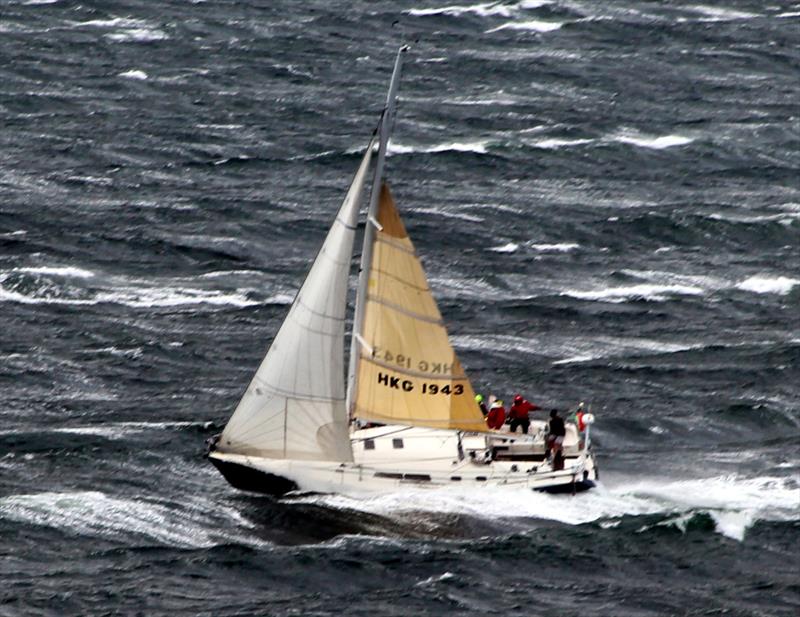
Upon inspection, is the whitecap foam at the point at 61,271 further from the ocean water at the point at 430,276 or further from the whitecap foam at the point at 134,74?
the whitecap foam at the point at 134,74

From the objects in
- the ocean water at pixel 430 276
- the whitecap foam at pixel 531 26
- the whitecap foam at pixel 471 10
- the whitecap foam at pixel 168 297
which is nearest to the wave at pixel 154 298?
the whitecap foam at pixel 168 297

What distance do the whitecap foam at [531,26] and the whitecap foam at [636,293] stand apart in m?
32.7

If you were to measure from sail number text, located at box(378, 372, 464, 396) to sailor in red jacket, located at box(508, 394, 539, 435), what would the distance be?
2.39 m

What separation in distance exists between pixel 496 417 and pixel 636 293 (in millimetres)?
16598

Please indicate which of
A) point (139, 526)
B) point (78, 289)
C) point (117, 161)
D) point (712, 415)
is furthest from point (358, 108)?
point (139, 526)

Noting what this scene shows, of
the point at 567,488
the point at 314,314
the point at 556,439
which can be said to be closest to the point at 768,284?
the point at 556,439

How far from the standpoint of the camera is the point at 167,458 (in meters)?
59.7

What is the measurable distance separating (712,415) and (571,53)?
134 ft

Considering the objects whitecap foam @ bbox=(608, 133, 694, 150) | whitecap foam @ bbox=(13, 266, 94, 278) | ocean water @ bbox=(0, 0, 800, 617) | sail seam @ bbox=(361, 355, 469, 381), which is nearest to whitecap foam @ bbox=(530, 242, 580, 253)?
ocean water @ bbox=(0, 0, 800, 617)

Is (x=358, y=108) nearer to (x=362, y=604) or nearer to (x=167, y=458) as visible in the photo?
(x=167, y=458)

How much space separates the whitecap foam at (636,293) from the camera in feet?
242

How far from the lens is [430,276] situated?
75.1 meters

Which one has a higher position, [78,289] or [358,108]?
[358,108]

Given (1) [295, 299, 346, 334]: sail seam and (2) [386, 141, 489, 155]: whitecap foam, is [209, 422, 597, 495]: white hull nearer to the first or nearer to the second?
(1) [295, 299, 346, 334]: sail seam
